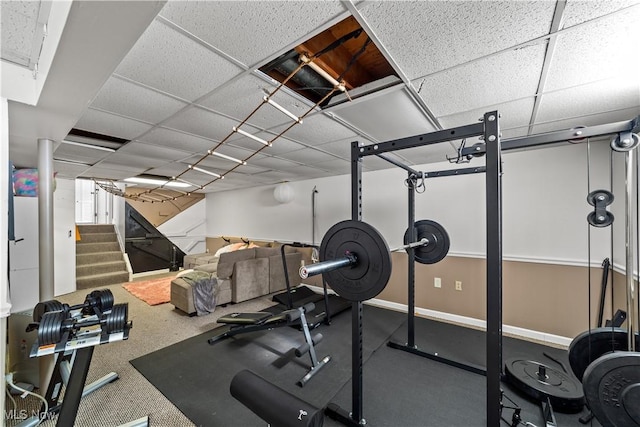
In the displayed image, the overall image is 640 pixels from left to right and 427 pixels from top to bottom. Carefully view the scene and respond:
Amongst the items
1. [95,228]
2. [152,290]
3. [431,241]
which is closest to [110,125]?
[431,241]

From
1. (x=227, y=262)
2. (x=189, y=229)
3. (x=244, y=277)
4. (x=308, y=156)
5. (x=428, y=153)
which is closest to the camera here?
(x=428, y=153)

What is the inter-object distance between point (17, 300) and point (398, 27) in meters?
3.95

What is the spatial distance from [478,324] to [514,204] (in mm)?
1618

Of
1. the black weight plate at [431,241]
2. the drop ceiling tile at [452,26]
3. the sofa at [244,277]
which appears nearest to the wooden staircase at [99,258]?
the sofa at [244,277]

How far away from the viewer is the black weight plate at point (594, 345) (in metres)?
1.46

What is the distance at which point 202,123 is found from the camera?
85.4 inches

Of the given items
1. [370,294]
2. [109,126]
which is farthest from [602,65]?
[109,126]

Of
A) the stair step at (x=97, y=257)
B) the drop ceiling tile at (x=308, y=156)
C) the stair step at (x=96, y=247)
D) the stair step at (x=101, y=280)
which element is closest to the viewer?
the drop ceiling tile at (x=308, y=156)

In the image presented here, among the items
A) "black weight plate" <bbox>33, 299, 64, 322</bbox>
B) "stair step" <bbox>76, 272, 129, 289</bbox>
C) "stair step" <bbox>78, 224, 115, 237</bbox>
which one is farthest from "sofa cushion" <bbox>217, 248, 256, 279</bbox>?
"stair step" <bbox>78, 224, 115, 237</bbox>

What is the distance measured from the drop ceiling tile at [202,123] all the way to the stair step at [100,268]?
489 centimetres

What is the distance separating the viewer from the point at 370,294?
1242 millimetres

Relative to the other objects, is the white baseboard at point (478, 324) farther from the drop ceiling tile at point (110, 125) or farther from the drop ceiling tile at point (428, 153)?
the drop ceiling tile at point (110, 125)

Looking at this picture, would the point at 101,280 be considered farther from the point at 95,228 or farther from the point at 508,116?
the point at 508,116

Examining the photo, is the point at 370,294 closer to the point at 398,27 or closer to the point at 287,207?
the point at 398,27
